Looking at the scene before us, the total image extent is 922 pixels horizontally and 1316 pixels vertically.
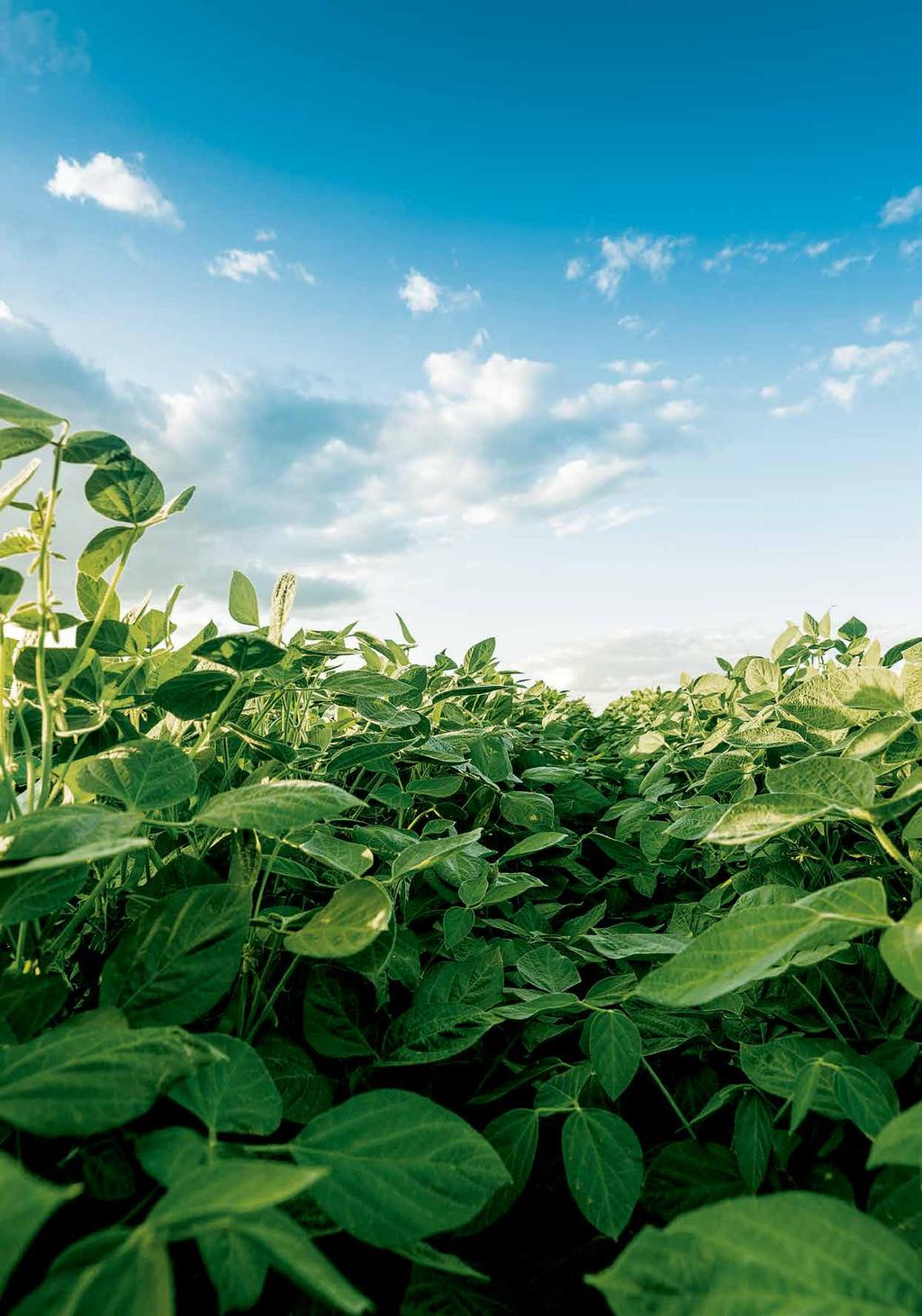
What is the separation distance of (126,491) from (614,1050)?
2.76ft

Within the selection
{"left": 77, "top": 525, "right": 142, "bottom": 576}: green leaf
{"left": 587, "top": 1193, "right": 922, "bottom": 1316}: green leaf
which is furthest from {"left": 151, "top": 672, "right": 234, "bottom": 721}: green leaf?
{"left": 587, "top": 1193, "right": 922, "bottom": 1316}: green leaf

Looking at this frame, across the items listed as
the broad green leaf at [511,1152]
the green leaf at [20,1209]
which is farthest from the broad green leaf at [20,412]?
the broad green leaf at [511,1152]

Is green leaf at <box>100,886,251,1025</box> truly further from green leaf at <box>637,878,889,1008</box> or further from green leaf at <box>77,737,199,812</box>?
green leaf at <box>637,878,889,1008</box>

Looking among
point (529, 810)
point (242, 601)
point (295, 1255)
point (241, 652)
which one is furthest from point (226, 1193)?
point (529, 810)

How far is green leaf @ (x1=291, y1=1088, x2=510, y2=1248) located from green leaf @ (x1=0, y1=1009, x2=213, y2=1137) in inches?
5.0

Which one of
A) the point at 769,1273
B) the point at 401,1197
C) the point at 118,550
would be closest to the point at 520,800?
the point at 118,550

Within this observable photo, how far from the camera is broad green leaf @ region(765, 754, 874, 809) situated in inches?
32.5

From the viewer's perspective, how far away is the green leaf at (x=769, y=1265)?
46 cm

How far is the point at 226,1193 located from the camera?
46 cm

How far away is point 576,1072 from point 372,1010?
26cm

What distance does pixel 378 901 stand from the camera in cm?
79

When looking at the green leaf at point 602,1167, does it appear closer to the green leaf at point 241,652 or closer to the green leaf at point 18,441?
the green leaf at point 241,652

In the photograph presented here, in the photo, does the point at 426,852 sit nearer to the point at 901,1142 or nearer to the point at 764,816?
the point at 764,816

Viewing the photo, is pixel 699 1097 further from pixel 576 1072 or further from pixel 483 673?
pixel 483 673
